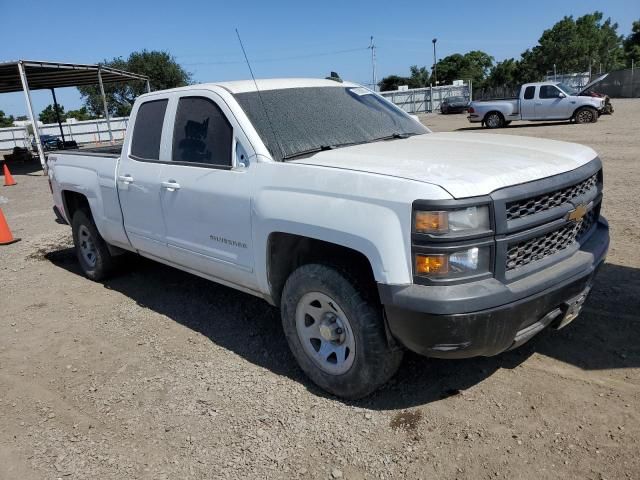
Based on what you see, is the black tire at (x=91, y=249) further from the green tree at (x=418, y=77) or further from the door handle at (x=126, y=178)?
the green tree at (x=418, y=77)

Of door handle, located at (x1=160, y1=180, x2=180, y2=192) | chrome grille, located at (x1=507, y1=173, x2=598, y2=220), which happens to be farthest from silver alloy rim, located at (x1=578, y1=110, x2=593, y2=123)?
door handle, located at (x1=160, y1=180, x2=180, y2=192)

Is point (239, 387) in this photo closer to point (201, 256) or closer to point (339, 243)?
point (201, 256)

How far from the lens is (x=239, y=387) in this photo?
357cm

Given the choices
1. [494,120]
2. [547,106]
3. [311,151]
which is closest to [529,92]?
[547,106]

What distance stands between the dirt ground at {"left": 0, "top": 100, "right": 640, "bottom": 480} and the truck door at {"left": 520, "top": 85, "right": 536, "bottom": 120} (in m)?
18.5

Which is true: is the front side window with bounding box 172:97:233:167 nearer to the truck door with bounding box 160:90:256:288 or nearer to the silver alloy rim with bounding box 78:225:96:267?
the truck door with bounding box 160:90:256:288

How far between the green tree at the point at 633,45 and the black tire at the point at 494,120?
189 ft

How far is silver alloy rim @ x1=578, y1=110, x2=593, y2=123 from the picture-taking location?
20783 mm

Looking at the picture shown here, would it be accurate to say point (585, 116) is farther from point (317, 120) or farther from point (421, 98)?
point (421, 98)

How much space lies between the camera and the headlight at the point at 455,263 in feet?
8.47

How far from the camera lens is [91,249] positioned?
602cm

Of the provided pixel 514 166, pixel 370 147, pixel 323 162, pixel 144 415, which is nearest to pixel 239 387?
pixel 144 415

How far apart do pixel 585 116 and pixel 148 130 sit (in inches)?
820

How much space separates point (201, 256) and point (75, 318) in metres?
1.94
